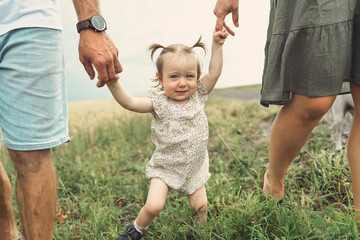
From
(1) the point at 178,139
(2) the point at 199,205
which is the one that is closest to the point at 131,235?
(2) the point at 199,205

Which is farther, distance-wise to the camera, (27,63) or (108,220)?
(108,220)

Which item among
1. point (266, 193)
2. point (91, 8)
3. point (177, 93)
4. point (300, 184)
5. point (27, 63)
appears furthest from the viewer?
point (300, 184)

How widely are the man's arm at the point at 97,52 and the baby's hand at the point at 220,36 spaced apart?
663 mm

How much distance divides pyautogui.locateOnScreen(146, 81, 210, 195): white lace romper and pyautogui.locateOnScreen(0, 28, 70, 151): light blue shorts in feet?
2.10

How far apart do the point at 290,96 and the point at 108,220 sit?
1.71 meters

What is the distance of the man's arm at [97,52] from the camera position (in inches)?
75.8

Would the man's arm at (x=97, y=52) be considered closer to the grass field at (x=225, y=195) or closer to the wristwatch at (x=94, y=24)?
the wristwatch at (x=94, y=24)

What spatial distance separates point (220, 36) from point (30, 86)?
116 centimetres

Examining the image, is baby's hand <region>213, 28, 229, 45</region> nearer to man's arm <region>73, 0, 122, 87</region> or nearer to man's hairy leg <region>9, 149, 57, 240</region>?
man's arm <region>73, 0, 122, 87</region>

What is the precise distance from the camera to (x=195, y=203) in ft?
7.98

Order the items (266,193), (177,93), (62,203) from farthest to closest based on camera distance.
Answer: (62,203), (266,193), (177,93)

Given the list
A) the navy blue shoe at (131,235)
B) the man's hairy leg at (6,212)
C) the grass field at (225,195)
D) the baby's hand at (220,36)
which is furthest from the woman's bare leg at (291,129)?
the man's hairy leg at (6,212)

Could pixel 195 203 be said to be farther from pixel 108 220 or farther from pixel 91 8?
pixel 91 8

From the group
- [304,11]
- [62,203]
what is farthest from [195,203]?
[62,203]
